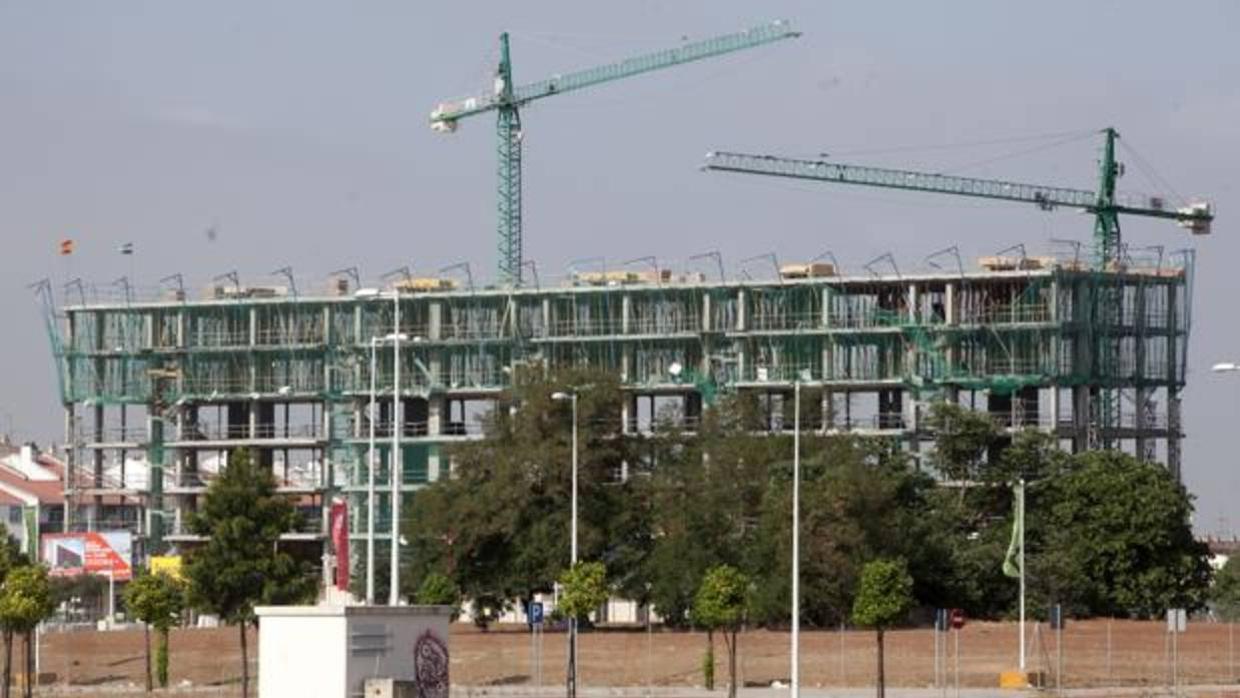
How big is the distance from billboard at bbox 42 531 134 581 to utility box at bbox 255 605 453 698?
105 m

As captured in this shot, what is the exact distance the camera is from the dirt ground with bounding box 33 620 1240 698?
104 metres

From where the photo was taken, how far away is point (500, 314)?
190 meters

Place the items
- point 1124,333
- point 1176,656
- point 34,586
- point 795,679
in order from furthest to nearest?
point 1124,333 < point 1176,656 < point 34,586 < point 795,679

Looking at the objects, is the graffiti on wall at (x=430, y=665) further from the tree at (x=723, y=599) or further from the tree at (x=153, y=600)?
the tree at (x=153, y=600)

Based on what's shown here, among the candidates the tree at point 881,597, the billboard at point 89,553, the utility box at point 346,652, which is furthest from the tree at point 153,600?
the billboard at point 89,553

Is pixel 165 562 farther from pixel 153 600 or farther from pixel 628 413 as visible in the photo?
pixel 153 600

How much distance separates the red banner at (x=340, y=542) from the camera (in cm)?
6775

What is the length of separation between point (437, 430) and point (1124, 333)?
155 ft

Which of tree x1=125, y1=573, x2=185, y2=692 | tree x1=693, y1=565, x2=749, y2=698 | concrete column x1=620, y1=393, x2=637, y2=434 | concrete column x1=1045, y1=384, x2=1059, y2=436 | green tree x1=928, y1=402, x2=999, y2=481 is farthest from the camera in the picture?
concrete column x1=1045, y1=384, x2=1059, y2=436

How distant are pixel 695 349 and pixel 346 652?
410 ft

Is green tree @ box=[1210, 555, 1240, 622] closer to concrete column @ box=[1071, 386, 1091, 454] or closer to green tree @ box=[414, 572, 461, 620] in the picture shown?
concrete column @ box=[1071, 386, 1091, 454]

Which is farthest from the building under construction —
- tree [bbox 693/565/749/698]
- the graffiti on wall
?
the graffiti on wall

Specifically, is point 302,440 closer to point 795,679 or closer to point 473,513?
point 473,513

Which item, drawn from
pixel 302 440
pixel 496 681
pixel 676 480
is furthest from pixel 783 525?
pixel 302 440
